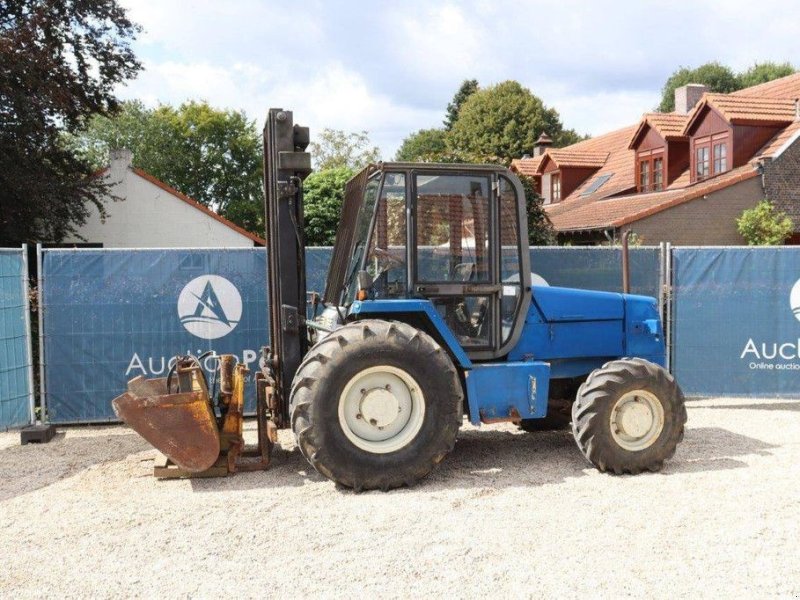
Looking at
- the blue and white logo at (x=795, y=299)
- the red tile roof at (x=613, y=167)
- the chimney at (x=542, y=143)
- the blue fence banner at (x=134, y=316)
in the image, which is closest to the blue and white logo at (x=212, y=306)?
the blue fence banner at (x=134, y=316)

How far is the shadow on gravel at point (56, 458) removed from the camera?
684 centimetres

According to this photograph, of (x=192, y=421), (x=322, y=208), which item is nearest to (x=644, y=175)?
(x=322, y=208)

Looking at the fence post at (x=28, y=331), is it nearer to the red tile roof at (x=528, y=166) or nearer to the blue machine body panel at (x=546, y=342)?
the blue machine body panel at (x=546, y=342)

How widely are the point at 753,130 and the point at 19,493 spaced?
23430 mm

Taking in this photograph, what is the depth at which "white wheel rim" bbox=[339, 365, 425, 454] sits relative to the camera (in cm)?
638

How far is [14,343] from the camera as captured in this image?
344 inches

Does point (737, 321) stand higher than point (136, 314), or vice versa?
point (136, 314)

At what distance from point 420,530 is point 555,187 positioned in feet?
99.3

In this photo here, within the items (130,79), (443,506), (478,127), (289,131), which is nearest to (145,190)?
(130,79)

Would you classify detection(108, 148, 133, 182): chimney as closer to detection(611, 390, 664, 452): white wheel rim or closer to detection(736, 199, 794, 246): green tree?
detection(736, 199, 794, 246): green tree

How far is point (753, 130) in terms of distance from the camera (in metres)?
24.6

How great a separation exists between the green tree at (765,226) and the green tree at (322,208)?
1108 cm

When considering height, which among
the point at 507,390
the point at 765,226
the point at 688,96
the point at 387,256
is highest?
the point at 688,96

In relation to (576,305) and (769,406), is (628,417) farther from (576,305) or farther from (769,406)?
(769,406)
